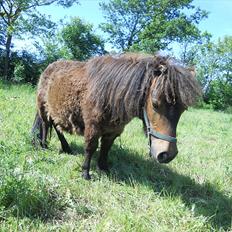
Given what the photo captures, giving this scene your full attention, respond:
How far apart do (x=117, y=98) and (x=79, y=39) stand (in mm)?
21934

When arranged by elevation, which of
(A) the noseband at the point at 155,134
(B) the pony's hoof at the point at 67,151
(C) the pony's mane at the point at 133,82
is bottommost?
(B) the pony's hoof at the point at 67,151

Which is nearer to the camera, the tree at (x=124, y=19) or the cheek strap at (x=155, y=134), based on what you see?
the cheek strap at (x=155, y=134)

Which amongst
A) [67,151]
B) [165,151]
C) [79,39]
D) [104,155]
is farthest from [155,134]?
[79,39]

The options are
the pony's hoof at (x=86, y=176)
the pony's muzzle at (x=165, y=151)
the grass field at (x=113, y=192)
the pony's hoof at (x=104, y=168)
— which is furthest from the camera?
the pony's hoof at (x=104, y=168)

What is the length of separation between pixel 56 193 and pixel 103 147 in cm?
151

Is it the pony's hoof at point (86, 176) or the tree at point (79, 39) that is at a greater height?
the tree at point (79, 39)

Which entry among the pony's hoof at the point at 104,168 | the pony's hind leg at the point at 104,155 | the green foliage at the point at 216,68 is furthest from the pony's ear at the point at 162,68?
the green foliage at the point at 216,68

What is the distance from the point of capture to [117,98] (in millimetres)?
4332

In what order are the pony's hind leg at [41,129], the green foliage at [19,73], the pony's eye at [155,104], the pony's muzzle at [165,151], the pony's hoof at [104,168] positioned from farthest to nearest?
the green foliage at [19,73]
the pony's hind leg at [41,129]
the pony's hoof at [104,168]
the pony's eye at [155,104]
the pony's muzzle at [165,151]

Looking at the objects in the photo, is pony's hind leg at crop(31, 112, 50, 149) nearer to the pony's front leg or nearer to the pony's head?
the pony's front leg

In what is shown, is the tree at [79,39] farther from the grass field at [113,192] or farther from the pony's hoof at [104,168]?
the pony's hoof at [104,168]

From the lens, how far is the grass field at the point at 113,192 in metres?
3.48

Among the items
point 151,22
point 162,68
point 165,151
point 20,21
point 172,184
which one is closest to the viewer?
point 165,151

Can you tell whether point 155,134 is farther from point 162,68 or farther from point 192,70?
point 192,70
